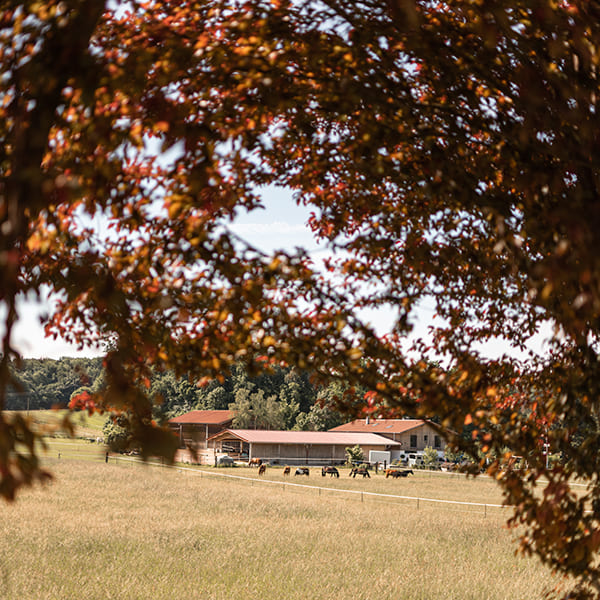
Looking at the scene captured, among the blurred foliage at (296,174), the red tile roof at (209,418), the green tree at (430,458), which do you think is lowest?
the green tree at (430,458)

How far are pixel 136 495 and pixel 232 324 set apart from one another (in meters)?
28.5

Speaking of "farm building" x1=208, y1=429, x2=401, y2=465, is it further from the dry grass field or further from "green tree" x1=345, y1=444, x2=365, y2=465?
the dry grass field

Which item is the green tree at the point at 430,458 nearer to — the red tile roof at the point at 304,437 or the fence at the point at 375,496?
the red tile roof at the point at 304,437

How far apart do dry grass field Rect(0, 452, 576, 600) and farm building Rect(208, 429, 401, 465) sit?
34137 millimetres

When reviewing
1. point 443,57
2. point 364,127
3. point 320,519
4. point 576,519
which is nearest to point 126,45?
point 364,127

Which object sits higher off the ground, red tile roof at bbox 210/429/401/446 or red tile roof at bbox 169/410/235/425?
red tile roof at bbox 169/410/235/425

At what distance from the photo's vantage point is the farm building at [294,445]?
6519cm

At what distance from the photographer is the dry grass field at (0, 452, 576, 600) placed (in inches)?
509

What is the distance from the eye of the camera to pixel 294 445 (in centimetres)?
6688

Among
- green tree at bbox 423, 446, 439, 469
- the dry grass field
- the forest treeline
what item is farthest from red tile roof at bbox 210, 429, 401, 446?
the dry grass field

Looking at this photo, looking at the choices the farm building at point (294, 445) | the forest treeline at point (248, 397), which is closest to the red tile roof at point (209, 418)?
the forest treeline at point (248, 397)

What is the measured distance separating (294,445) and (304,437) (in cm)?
174

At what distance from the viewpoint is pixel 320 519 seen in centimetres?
2409

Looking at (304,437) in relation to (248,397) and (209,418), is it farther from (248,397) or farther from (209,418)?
(248,397)
